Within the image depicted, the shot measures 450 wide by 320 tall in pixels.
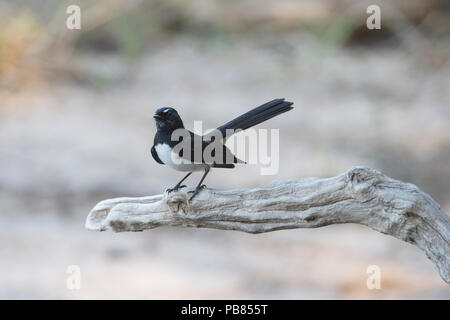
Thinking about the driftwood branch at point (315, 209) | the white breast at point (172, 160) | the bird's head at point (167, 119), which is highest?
the bird's head at point (167, 119)

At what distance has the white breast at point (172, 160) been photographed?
3207 millimetres

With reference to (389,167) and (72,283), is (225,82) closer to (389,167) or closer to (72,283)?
(389,167)

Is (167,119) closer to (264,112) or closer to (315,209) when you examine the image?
(264,112)

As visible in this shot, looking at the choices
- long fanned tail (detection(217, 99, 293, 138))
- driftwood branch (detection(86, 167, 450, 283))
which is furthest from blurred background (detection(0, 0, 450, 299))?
long fanned tail (detection(217, 99, 293, 138))

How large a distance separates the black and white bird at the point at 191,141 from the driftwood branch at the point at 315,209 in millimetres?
127

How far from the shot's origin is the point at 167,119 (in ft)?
10.6

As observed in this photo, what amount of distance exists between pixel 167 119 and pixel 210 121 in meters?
4.63

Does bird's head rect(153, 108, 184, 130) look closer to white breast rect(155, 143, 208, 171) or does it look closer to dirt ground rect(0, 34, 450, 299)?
white breast rect(155, 143, 208, 171)

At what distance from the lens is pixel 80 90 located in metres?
8.38

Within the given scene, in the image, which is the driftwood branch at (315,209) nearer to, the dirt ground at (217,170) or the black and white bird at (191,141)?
the black and white bird at (191,141)

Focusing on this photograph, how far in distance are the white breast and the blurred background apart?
2561 millimetres

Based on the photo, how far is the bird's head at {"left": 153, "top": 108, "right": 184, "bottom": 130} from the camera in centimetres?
320

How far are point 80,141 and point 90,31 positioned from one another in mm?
1920

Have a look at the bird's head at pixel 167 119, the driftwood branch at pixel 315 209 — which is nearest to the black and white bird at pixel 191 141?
the bird's head at pixel 167 119
